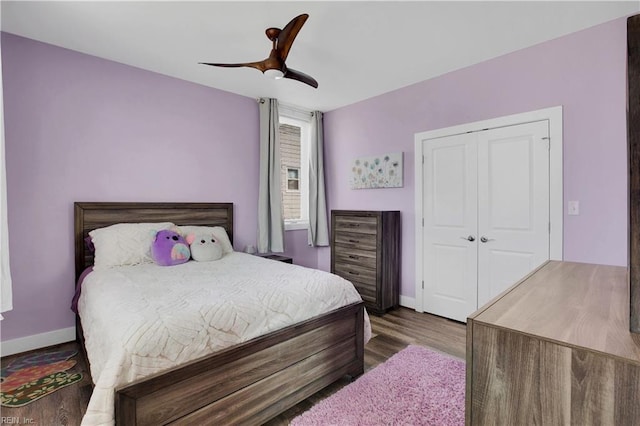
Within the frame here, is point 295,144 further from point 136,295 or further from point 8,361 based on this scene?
point 8,361

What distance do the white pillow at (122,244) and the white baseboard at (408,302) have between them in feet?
8.88

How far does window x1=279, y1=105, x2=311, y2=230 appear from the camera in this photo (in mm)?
4391

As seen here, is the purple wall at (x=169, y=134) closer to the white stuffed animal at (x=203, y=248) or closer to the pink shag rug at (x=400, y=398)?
the white stuffed animal at (x=203, y=248)

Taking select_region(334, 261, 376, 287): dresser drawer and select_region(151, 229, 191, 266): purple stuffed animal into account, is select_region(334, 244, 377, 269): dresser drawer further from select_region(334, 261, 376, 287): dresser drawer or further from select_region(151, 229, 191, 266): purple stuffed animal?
select_region(151, 229, 191, 266): purple stuffed animal

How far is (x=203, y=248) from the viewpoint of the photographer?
9.32 feet

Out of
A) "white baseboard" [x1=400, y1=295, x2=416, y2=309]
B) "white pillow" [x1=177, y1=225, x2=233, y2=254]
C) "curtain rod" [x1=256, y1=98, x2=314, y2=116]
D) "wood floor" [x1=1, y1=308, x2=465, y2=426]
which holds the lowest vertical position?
"wood floor" [x1=1, y1=308, x2=465, y2=426]

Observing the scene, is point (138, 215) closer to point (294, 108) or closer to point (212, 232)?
point (212, 232)

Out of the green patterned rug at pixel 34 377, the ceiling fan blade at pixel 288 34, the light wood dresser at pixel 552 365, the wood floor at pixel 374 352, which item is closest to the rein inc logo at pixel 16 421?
the wood floor at pixel 374 352

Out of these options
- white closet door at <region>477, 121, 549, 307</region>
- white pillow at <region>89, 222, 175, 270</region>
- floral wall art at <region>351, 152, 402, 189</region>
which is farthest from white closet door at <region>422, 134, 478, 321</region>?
white pillow at <region>89, 222, 175, 270</region>

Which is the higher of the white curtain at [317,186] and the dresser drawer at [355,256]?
the white curtain at [317,186]

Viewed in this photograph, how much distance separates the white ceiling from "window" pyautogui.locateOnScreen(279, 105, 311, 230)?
4.04 ft

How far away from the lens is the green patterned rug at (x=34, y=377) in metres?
1.94

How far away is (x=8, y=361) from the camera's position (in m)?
2.39

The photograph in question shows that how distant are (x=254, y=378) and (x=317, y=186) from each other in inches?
121
